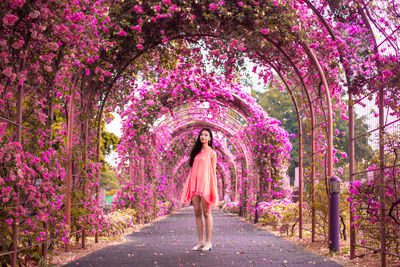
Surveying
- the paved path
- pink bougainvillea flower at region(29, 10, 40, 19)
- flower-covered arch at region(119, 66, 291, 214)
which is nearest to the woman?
the paved path

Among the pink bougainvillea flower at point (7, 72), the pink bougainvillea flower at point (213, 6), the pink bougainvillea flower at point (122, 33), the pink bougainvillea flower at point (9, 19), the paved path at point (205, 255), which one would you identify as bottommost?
the paved path at point (205, 255)

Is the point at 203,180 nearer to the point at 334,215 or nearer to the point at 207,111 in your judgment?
the point at 334,215

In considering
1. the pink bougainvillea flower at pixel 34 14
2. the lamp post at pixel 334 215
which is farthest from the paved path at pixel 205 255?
the pink bougainvillea flower at pixel 34 14

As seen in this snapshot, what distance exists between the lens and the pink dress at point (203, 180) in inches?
240

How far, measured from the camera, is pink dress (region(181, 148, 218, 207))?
6.09 metres

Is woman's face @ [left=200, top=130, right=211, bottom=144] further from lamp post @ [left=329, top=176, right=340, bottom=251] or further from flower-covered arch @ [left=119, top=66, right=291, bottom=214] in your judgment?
flower-covered arch @ [left=119, top=66, right=291, bottom=214]

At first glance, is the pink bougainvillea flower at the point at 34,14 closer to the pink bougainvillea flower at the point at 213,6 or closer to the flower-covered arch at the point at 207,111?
the pink bougainvillea flower at the point at 213,6

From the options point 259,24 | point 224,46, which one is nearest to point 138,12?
point 224,46

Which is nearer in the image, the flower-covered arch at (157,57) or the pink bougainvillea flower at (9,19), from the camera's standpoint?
Answer: the pink bougainvillea flower at (9,19)

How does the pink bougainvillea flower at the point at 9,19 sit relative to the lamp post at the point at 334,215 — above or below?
above

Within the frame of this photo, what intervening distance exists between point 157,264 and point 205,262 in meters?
0.54

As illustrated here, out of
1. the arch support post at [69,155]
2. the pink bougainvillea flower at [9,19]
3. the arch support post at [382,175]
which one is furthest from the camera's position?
the arch support post at [69,155]

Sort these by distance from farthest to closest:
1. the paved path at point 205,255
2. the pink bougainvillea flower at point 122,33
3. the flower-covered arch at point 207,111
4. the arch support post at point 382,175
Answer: the flower-covered arch at point 207,111 → the pink bougainvillea flower at point 122,33 → the paved path at point 205,255 → the arch support post at point 382,175

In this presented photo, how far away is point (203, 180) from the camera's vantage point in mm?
6109
